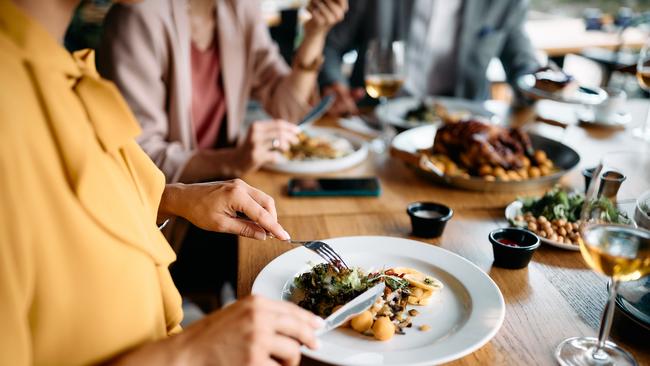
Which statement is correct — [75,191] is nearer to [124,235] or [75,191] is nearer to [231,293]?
[124,235]

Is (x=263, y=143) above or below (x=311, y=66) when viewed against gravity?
below

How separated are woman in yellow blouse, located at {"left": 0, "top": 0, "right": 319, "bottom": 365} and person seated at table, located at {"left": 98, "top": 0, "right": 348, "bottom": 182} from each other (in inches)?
35.9

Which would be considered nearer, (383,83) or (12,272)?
(12,272)

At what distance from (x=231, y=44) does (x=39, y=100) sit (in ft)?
4.91

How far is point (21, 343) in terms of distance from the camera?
572mm

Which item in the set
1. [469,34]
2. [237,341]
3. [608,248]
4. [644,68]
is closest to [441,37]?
[469,34]

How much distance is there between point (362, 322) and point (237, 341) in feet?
0.77

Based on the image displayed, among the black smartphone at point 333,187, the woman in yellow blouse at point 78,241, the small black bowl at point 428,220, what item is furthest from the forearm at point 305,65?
the woman in yellow blouse at point 78,241

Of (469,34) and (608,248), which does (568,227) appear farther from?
(469,34)

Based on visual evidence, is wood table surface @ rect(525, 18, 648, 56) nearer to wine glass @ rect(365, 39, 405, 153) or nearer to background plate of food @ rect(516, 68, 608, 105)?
background plate of food @ rect(516, 68, 608, 105)

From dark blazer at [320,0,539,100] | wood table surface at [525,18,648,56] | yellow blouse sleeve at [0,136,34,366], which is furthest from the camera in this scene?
wood table surface at [525,18,648,56]

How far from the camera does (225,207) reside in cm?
101

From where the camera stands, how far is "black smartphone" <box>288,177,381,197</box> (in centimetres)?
143

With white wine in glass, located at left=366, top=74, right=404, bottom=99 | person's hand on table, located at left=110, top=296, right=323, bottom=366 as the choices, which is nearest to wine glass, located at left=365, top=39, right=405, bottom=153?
white wine in glass, located at left=366, top=74, right=404, bottom=99
